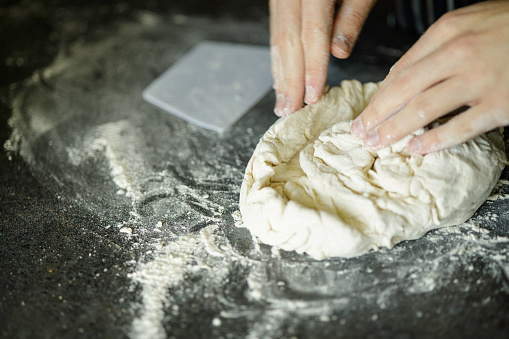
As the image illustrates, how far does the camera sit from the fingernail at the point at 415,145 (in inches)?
48.6

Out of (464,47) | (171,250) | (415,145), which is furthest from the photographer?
(171,250)

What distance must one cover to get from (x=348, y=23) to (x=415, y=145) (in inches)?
24.2

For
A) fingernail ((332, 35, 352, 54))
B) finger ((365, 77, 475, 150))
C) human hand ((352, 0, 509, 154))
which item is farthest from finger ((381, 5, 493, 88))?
fingernail ((332, 35, 352, 54))

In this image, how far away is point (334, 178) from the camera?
130 cm

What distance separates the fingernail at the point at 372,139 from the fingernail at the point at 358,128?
0.09 ft

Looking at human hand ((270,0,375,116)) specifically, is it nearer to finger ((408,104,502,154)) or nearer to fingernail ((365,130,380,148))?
fingernail ((365,130,380,148))

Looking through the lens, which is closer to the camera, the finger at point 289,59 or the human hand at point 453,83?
the human hand at point 453,83

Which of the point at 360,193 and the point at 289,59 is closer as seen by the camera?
the point at 360,193

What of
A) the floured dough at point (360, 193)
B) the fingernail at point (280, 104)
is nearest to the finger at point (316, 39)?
the fingernail at point (280, 104)

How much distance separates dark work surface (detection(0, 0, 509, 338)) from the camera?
3.75ft

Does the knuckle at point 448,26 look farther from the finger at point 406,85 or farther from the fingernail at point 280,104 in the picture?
the fingernail at point 280,104

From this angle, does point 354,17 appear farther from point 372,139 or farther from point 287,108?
point 372,139

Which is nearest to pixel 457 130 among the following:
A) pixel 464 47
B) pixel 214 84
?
pixel 464 47

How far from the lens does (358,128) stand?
1.34 m
